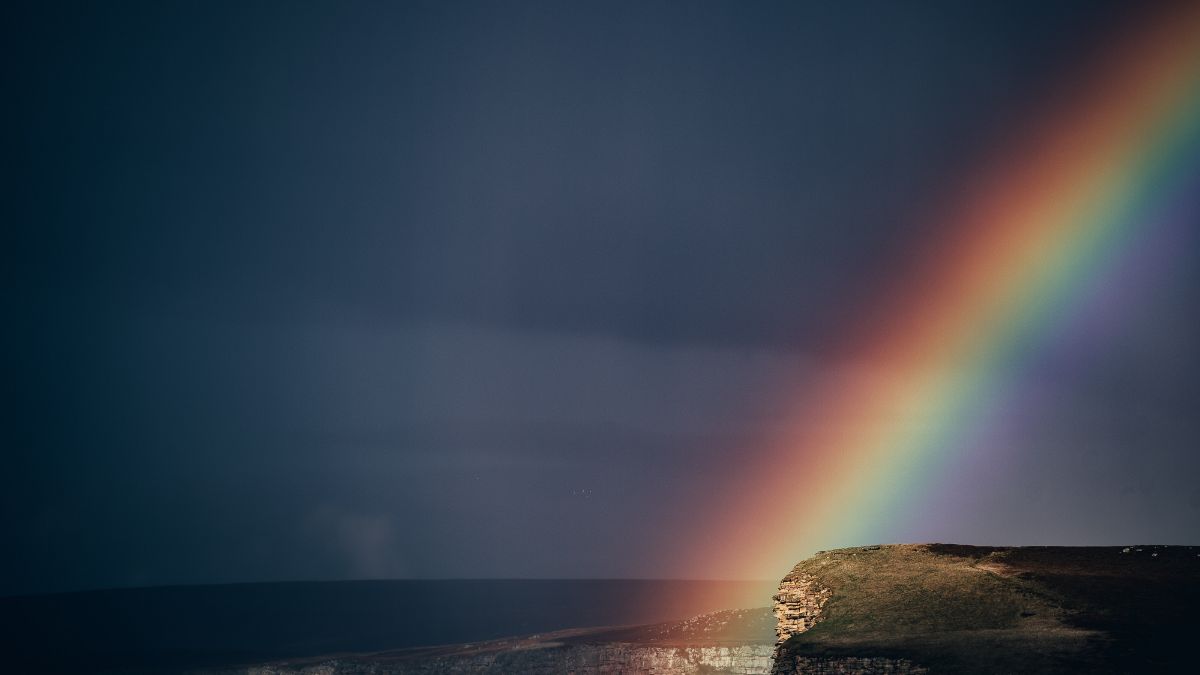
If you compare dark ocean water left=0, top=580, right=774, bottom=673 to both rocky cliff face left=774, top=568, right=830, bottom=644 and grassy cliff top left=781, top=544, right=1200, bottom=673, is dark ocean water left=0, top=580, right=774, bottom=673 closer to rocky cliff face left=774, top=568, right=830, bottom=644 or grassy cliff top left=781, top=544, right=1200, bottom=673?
rocky cliff face left=774, top=568, right=830, bottom=644

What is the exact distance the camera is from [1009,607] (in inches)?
1134

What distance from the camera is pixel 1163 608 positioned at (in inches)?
1077

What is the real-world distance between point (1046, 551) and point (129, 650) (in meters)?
126

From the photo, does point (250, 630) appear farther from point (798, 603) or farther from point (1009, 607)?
point (1009, 607)

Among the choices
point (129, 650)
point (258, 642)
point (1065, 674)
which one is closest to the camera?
point (1065, 674)

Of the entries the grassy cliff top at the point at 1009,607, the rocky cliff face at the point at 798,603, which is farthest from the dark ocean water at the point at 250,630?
the grassy cliff top at the point at 1009,607

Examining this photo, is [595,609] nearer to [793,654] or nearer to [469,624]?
[469,624]

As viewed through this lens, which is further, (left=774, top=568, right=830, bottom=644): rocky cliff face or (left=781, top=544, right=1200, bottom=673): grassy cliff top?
(left=774, top=568, right=830, bottom=644): rocky cliff face

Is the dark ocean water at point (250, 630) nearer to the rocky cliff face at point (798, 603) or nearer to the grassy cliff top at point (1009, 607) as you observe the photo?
the rocky cliff face at point (798, 603)

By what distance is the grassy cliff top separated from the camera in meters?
23.9

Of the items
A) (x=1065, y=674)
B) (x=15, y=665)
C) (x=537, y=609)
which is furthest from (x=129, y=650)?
(x=1065, y=674)

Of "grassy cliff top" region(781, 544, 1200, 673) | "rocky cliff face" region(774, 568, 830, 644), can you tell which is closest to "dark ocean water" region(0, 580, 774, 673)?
"rocky cliff face" region(774, 568, 830, 644)

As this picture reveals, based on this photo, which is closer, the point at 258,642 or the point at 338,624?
the point at 258,642

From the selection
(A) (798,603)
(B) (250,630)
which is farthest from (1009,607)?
(B) (250,630)
